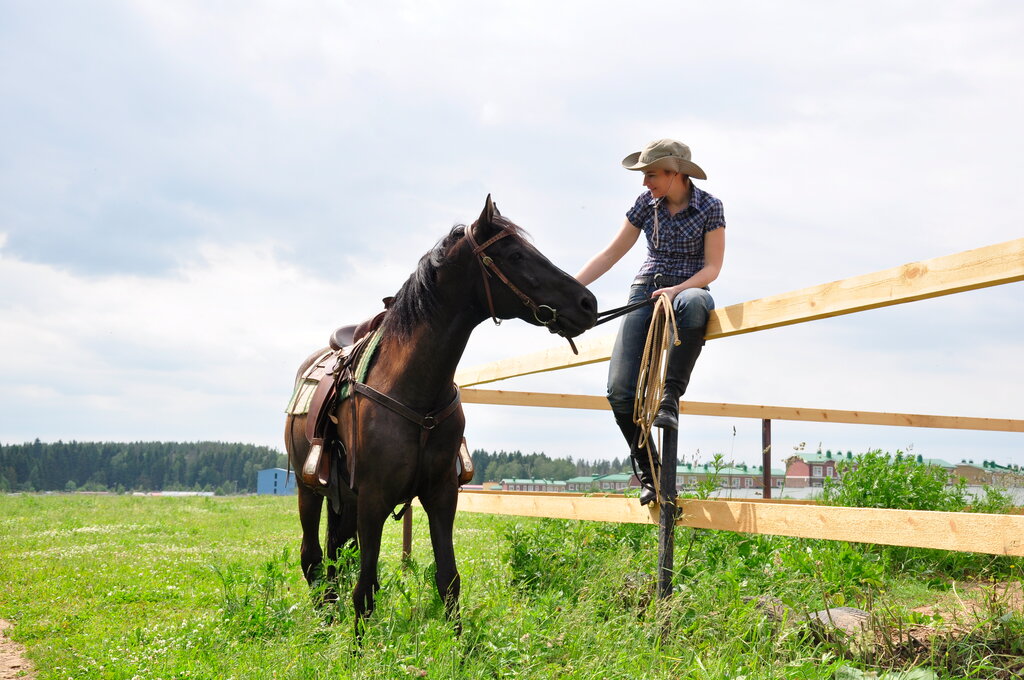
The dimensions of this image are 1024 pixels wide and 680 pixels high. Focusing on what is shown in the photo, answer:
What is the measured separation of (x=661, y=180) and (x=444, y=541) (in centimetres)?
229

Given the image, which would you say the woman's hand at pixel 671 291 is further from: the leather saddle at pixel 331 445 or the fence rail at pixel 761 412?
the fence rail at pixel 761 412

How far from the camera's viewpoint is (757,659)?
3.46 m

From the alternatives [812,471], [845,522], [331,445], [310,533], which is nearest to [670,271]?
[845,522]

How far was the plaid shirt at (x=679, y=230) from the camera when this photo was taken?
4.33m

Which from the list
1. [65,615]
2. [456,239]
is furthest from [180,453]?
[456,239]

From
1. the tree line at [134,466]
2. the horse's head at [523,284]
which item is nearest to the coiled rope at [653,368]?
the horse's head at [523,284]

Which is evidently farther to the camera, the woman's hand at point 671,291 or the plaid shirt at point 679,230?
the plaid shirt at point 679,230

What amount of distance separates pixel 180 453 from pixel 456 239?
67.2 m

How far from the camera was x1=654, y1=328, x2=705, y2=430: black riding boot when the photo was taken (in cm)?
422

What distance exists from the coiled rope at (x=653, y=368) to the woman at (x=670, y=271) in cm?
6

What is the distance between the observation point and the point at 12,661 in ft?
17.3

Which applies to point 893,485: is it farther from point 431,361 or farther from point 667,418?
point 431,361

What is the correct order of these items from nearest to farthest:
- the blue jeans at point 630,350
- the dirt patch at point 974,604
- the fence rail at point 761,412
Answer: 1. the dirt patch at point 974,604
2. the blue jeans at point 630,350
3. the fence rail at point 761,412

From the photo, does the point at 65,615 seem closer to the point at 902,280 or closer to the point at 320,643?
the point at 320,643
